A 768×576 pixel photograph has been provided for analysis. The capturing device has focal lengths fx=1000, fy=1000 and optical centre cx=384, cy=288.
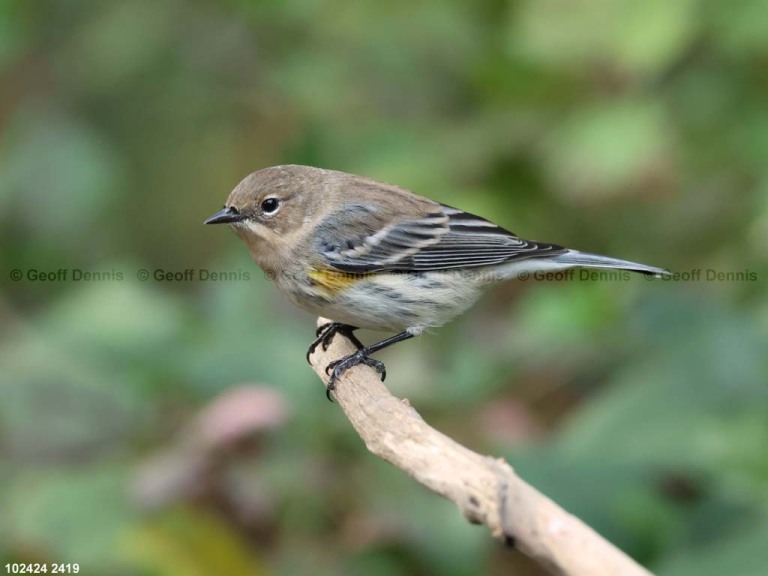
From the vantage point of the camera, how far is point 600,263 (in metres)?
4.46

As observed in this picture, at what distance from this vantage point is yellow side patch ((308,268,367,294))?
427 cm

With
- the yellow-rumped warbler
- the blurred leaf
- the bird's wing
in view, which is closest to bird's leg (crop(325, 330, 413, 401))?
the yellow-rumped warbler

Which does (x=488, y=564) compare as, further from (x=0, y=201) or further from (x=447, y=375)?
(x=0, y=201)

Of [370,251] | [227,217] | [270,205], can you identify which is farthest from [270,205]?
[370,251]

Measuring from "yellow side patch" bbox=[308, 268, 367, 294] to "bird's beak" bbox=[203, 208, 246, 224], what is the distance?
441mm

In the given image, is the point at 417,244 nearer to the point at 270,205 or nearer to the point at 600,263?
the point at 270,205

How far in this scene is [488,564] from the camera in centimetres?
448

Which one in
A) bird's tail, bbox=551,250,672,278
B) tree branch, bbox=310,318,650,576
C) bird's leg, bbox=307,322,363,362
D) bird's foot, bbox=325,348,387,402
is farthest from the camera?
bird's leg, bbox=307,322,363,362

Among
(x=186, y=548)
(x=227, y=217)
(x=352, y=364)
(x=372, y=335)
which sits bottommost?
(x=186, y=548)

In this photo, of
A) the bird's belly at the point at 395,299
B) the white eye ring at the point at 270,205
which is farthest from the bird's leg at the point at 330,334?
the white eye ring at the point at 270,205

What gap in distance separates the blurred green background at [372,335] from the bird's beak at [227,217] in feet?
1.66

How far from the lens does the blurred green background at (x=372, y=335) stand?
396 centimetres

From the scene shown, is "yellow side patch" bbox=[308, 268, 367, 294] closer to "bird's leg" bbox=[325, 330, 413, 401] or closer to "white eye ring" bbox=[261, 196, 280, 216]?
"bird's leg" bbox=[325, 330, 413, 401]

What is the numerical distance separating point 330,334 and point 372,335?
2.13 metres
